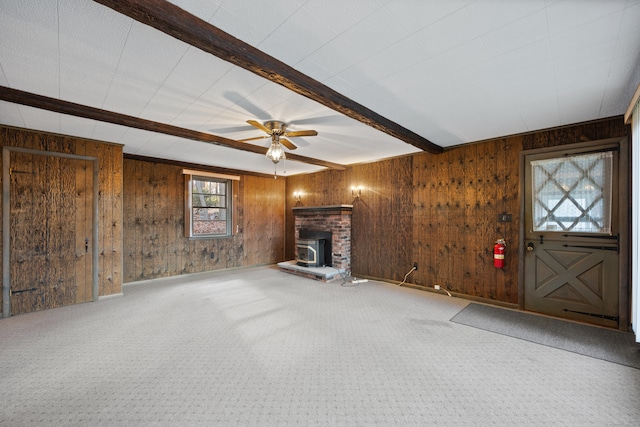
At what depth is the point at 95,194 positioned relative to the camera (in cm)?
404

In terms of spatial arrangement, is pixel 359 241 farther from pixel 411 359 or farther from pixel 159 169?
pixel 159 169

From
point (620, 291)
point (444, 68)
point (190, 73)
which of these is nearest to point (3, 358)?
point (190, 73)

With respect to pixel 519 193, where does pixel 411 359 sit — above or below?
below

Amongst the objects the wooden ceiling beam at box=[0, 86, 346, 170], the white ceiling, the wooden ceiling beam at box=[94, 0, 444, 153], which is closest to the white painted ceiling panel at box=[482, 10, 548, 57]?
the white ceiling

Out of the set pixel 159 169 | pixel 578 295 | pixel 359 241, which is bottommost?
pixel 578 295

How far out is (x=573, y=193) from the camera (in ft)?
10.9

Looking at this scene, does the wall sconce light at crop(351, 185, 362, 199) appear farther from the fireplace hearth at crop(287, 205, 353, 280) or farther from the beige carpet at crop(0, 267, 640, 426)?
the beige carpet at crop(0, 267, 640, 426)

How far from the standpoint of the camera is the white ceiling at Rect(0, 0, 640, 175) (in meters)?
1.55

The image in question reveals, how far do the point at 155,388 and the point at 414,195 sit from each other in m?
4.47

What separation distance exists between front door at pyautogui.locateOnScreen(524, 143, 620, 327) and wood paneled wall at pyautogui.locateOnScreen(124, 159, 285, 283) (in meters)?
5.72

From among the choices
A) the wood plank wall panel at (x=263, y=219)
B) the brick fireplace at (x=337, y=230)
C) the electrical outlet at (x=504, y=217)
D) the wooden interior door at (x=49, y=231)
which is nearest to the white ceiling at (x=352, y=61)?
the wooden interior door at (x=49, y=231)

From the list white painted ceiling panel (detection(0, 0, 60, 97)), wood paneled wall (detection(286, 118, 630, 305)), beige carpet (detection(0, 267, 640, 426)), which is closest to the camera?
white painted ceiling panel (detection(0, 0, 60, 97))

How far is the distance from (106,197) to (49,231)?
0.81 meters

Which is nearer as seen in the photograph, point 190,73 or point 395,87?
point 190,73
